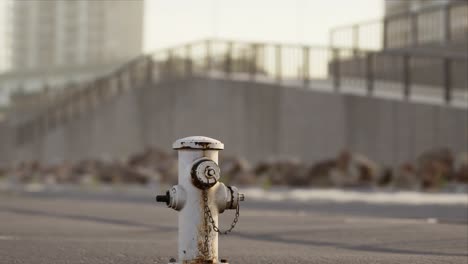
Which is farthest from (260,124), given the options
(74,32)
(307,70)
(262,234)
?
(74,32)

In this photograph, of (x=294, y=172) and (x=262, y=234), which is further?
(x=294, y=172)

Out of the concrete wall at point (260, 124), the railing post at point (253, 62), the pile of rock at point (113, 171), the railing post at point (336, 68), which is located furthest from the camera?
the railing post at point (253, 62)

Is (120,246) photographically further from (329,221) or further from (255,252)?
(329,221)

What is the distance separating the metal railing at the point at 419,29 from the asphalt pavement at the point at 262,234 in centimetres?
1519

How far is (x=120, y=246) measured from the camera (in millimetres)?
9234

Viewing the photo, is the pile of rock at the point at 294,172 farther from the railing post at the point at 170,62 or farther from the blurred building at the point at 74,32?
the blurred building at the point at 74,32

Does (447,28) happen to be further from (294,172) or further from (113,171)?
(113,171)

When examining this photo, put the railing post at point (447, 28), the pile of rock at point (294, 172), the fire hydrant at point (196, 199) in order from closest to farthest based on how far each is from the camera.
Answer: the fire hydrant at point (196, 199) < the pile of rock at point (294, 172) < the railing post at point (447, 28)

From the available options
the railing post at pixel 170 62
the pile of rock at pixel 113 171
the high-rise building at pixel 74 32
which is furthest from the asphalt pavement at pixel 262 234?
the high-rise building at pixel 74 32

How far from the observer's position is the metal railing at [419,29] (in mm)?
31141

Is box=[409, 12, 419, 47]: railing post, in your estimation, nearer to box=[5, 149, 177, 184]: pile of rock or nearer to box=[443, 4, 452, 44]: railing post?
box=[443, 4, 452, 44]: railing post

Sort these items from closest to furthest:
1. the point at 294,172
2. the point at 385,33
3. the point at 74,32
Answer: the point at 294,172 → the point at 385,33 → the point at 74,32

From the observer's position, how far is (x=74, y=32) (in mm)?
151125

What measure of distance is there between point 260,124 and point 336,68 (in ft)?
9.95
